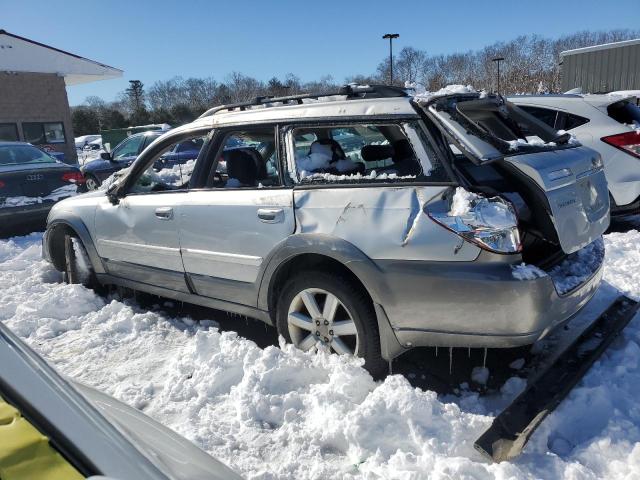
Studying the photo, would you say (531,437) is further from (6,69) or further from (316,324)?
(6,69)

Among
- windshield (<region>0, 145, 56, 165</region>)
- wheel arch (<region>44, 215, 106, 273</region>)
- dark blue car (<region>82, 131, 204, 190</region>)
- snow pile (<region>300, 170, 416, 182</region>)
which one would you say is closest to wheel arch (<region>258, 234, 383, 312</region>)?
snow pile (<region>300, 170, 416, 182</region>)

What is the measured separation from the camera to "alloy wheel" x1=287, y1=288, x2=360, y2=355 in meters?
3.05

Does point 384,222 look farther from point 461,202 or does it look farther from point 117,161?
point 117,161

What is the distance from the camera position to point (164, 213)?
12.8ft

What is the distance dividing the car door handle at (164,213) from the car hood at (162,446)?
226cm

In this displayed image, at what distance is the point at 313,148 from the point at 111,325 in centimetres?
228

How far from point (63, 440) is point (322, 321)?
206 cm

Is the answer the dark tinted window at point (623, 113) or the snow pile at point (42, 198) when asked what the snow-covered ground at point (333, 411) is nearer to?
the dark tinted window at point (623, 113)

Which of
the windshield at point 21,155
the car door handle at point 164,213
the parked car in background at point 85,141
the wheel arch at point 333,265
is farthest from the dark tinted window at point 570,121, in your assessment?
the parked car in background at point 85,141

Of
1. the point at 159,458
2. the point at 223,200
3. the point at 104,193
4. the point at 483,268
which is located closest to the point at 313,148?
the point at 223,200

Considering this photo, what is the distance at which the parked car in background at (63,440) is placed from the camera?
3.60ft

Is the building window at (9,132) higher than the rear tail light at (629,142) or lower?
higher

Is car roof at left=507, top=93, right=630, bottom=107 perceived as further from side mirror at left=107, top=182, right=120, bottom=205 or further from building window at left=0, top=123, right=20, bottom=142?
building window at left=0, top=123, right=20, bottom=142

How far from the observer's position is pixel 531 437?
246cm
